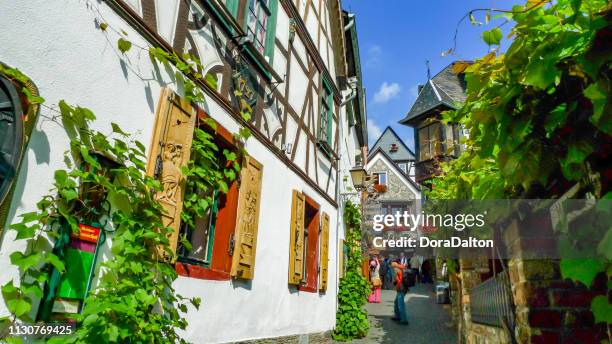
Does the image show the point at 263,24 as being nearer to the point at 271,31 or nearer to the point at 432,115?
the point at 271,31

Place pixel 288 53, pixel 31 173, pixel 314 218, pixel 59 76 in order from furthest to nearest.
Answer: pixel 314 218, pixel 288 53, pixel 59 76, pixel 31 173

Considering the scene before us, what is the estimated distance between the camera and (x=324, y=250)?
7293mm

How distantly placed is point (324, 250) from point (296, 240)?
1574mm

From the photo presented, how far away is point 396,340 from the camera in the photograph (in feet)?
25.6

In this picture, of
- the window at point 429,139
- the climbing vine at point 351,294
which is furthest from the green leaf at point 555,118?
the window at point 429,139

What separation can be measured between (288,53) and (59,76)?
13.5 ft

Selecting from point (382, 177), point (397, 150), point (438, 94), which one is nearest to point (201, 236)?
point (438, 94)

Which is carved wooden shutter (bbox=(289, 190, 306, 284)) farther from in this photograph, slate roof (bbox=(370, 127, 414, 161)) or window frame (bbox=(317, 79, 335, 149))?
slate roof (bbox=(370, 127, 414, 161))

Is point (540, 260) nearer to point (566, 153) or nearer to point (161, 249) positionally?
point (566, 153)

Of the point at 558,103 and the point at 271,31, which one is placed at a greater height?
the point at 271,31

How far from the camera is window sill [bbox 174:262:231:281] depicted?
11.4 ft

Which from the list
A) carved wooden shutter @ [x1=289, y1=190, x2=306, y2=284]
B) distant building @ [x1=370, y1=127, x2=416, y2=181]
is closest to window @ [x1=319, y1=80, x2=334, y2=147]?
carved wooden shutter @ [x1=289, y1=190, x2=306, y2=284]

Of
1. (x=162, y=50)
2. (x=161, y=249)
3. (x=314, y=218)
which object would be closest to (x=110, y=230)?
(x=161, y=249)

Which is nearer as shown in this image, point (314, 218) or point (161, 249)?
point (161, 249)
